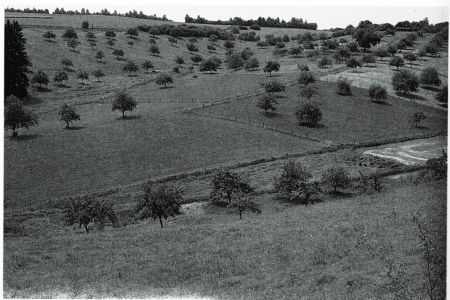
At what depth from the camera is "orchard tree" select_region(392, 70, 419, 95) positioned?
55.5 m

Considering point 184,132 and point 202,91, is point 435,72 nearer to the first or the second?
point 184,132

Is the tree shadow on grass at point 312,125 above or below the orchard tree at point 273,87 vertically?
below

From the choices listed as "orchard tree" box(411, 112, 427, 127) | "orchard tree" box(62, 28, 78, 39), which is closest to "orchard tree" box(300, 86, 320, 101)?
"orchard tree" box(411, 112, 427, 127)

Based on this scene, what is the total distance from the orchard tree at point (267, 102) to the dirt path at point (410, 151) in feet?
58.2

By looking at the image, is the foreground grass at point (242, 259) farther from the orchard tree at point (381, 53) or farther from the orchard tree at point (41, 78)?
the orchard tree at point (381, 53)

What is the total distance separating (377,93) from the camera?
2288 inches

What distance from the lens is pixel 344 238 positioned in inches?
826

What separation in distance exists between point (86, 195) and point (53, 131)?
1630 centimetres

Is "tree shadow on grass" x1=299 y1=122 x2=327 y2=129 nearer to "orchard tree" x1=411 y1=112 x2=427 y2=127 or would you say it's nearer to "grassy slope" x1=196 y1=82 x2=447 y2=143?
"grassy slope" x1=196 y1=82 x2=447 y2=143

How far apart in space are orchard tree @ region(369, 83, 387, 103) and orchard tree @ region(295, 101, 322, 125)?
829 cm

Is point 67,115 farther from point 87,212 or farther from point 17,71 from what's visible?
point 87,212

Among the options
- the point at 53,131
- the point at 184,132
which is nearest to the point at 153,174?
the point at 184,132

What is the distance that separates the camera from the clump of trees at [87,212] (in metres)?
30.9

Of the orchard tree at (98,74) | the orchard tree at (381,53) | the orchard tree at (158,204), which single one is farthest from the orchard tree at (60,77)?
the orchard tree at (381,53)
